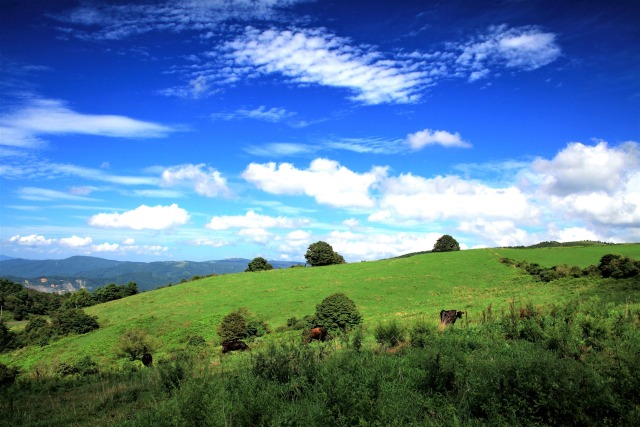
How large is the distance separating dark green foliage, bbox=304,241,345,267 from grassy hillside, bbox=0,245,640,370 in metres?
9.54

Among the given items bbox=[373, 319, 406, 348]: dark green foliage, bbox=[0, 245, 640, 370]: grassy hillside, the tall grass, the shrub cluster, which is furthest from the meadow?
the shrub cluster

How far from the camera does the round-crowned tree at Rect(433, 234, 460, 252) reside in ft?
310

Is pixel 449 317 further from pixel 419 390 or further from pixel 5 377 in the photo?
pixel 5 377

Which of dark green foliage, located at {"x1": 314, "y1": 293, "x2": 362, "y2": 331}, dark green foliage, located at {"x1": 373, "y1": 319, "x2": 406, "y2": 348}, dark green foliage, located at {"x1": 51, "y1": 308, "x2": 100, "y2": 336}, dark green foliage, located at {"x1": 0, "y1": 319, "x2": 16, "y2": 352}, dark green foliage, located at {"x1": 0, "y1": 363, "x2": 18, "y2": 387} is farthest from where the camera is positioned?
dark green foliage, located at {"x1": 0, "y1": 319, "x2": 16, "y2": 352}

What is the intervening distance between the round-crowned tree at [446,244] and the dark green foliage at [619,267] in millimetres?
46907

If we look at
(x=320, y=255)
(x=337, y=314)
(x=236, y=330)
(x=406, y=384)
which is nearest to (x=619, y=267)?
(x=337, y=314)

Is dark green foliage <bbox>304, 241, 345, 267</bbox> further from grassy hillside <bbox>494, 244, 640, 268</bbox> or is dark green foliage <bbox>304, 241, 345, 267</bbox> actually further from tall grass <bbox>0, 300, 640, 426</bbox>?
tall grass <bbox>0, 300, 640, 426</bbox>

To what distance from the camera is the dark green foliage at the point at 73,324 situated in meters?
52.8

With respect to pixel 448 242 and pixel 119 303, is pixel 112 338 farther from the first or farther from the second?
pixel 448 242

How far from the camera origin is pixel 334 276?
6950cm

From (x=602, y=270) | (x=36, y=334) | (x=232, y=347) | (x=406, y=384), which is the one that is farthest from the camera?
(x=36, y=334)

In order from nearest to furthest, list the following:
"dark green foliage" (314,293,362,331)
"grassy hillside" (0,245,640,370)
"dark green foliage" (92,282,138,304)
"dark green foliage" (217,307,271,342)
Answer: "dark green foliage" (314,293,362,331), "dark green foliage" (217,307,271,342), "grassy hillside" (0,245,640,370), "dark green foliage" (92,282,138,304)

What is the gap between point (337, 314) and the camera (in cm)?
3638

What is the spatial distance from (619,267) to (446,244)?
5157 cm
